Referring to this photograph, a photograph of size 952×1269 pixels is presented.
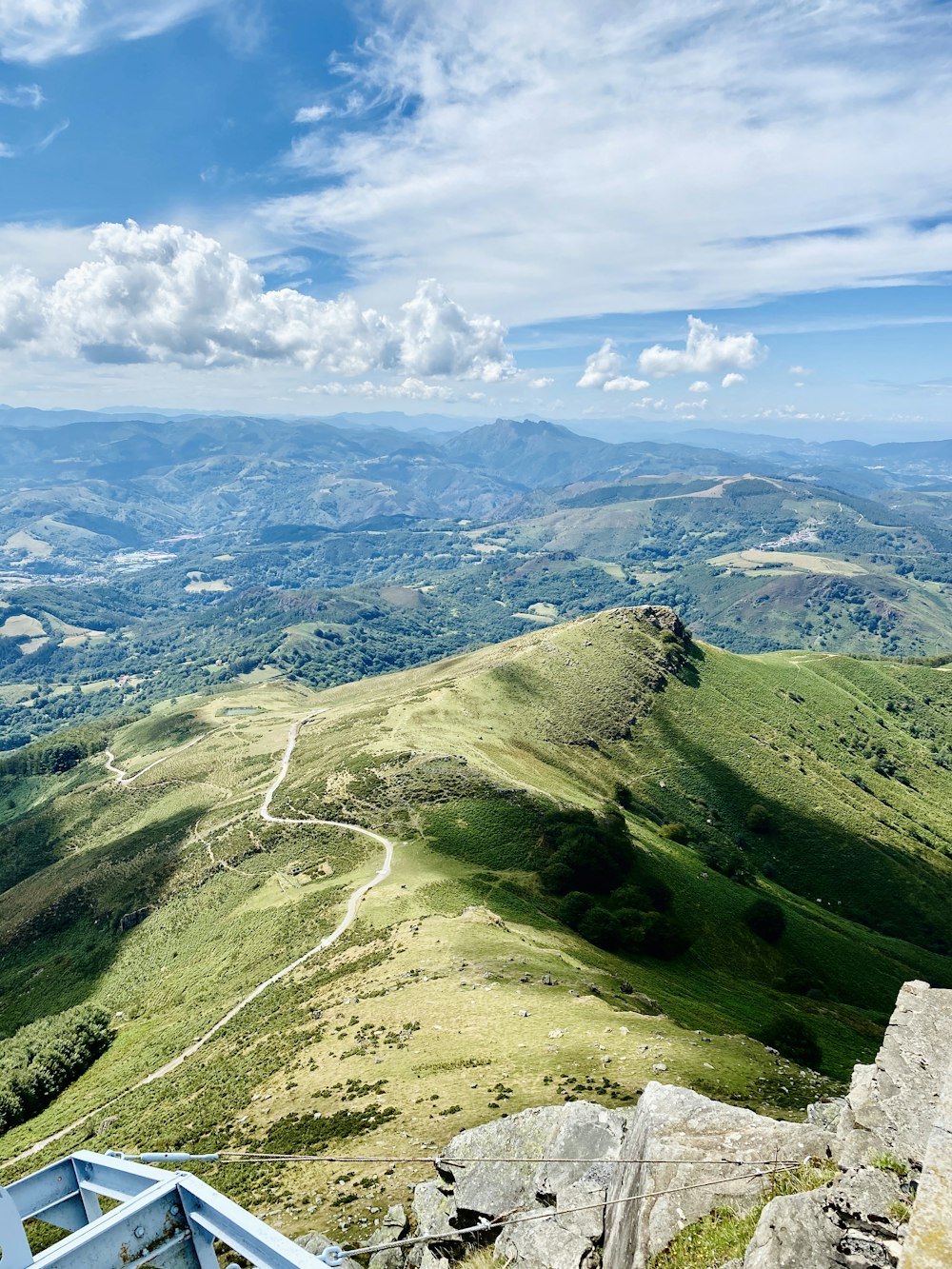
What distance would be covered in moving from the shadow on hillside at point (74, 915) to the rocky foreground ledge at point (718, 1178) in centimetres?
8940

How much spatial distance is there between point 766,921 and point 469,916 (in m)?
50.5

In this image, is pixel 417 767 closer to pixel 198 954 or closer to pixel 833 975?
pixel 198 954

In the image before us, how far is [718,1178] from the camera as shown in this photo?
639 inches

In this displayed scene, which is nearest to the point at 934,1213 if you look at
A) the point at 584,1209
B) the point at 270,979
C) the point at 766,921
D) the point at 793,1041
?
the point at 584,1209

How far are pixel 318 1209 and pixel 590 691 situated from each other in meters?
159

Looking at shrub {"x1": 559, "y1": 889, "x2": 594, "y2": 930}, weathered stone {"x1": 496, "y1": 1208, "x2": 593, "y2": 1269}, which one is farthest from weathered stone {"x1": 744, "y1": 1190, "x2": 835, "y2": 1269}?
shrub {"x1": 559, "y1": 889, "x2": 594, "y2": 930}

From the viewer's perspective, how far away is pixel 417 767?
117 m

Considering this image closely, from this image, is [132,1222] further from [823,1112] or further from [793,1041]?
[793,1041]

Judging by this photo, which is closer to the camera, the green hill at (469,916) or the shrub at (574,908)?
the green hill at (469,916)

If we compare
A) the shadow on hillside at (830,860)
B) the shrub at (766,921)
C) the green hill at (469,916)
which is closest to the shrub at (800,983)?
the green hill at (469,916)

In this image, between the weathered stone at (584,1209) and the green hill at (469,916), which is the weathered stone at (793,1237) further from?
Result: the green hill at (469,916)

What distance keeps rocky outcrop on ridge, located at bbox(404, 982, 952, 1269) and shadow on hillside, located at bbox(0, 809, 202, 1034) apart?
9025 centimetres

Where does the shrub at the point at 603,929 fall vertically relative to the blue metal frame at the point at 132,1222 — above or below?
below

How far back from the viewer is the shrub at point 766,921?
94625 mm
